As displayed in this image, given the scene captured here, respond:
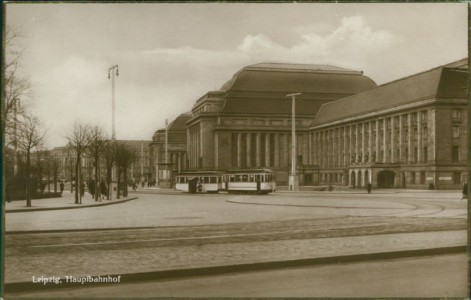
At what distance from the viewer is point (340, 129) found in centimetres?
10181

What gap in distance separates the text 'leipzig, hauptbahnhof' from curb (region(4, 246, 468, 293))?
39.0 m

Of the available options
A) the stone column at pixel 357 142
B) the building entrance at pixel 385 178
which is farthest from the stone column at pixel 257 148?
the building entrance at pixel 385 178

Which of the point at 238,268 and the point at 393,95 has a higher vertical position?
the point at 393,95

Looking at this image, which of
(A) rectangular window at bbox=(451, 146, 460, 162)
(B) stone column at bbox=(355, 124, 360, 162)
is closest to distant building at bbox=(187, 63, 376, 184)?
(B) stone column at bbox=(355, 124, 360, 162)

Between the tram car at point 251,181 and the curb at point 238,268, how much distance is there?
4701cm

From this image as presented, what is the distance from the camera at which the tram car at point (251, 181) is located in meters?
59.7

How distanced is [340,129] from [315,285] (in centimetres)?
9460

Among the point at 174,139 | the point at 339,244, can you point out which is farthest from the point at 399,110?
the point at 174,139

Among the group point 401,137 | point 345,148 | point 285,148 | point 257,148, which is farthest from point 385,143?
point 257,148

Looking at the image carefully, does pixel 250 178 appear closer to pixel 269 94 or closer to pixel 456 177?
pixel 456 177

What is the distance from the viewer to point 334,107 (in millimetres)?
102500

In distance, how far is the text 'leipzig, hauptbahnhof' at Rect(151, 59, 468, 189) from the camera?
66.1m

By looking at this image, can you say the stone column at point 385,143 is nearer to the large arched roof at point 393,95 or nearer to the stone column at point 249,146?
the large arched roof at point 393,95

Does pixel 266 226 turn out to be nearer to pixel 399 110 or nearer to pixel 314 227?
pixel 314 227
